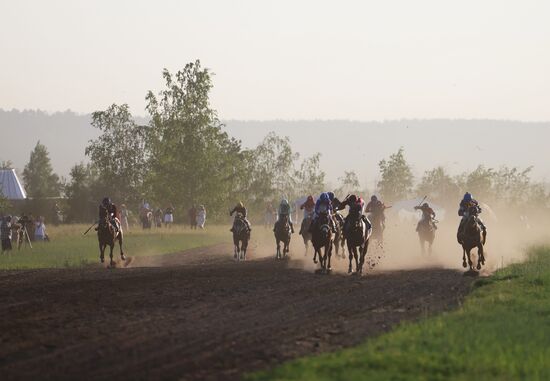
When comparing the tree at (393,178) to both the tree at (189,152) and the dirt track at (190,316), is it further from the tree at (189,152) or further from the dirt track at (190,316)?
the dirt track at (190,316)

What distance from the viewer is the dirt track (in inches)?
510

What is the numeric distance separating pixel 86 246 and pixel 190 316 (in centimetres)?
2898

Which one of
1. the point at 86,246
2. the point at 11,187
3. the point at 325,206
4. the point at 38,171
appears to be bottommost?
the point at 86,246

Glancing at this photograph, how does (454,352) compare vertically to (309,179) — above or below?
below

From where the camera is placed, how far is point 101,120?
106 metres

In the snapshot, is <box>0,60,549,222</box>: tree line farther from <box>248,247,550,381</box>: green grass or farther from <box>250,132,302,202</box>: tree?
<box>248,247,550,381</box>: green grass

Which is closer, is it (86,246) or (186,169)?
(86,246)

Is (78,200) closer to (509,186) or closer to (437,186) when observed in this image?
(437,186)

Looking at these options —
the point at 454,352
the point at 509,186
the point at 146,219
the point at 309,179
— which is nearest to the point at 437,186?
the point at 509,186

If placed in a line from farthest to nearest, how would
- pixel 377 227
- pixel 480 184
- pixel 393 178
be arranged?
pixel 480 184 < pixel 393 178 < pixel 377 227

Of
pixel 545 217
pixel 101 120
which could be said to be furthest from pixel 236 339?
pixel 545 217

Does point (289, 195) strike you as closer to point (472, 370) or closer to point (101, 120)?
point (101, 120)

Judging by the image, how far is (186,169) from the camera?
83.7 m

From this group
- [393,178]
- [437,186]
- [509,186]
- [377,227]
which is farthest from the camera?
[509,186]
